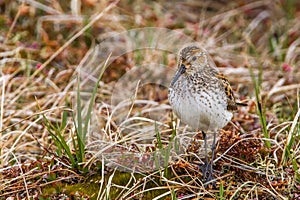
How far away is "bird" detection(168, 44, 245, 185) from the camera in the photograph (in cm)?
427

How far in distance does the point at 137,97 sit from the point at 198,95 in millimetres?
2493

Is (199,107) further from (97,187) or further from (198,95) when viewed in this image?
(97,187)

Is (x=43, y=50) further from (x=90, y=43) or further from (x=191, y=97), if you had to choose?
(x=191, y=97)

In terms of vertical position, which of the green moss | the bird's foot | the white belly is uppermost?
the white belly

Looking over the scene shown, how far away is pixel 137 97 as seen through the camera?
6.73 m

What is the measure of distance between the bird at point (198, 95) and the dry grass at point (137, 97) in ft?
0.79

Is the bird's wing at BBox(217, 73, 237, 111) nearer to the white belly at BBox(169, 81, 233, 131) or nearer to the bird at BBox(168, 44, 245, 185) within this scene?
the bird at BBox(168, 44, 245, 185)

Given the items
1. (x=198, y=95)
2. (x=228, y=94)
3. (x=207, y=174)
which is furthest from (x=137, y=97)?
(x=198, y=95)

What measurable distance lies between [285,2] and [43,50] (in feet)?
14.3

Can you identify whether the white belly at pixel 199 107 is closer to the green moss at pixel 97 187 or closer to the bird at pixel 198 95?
the bird at pixel 198 95

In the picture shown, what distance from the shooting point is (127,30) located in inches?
311

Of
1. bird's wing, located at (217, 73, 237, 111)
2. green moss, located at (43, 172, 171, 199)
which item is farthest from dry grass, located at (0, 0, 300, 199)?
bird's wing, located at (217, 73, 237, 111)

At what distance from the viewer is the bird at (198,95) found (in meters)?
4.27

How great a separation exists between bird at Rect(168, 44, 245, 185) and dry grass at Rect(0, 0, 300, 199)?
24cm
